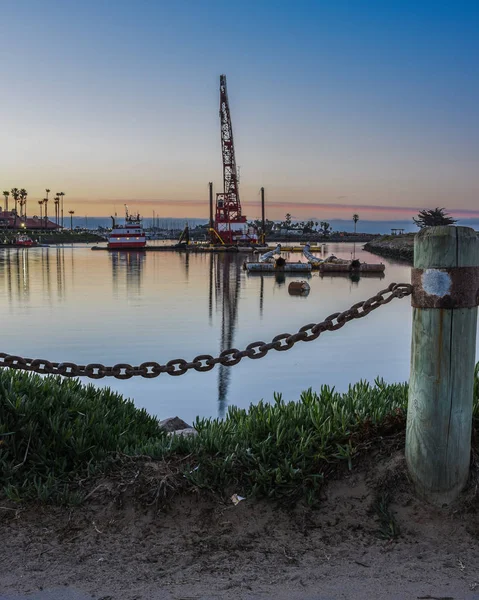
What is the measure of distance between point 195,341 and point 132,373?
12.7m

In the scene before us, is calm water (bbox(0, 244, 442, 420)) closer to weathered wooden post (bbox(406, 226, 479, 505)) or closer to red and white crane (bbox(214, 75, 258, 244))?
weathered wooden post (bbox(406, 226, 479, 505))

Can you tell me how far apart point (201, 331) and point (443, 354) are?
15339 millimetres

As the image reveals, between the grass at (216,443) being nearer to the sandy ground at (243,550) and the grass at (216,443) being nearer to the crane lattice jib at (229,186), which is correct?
the sandy ground at (243,550)

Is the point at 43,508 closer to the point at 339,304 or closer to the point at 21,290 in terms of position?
the point at 339,304

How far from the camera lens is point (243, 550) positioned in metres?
2.96

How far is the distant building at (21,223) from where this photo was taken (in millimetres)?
144750

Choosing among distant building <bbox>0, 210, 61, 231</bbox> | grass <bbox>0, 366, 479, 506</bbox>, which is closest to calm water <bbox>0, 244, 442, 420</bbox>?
grass <bbox>0, 366, 479, 506</bbox>

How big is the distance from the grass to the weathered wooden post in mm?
535

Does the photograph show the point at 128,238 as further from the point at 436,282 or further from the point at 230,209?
the point at 436,282

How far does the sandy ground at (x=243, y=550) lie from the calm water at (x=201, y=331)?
5645 mm

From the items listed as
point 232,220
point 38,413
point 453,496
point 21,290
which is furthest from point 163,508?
point 232,220

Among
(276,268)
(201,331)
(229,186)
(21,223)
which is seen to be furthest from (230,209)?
(21,223)

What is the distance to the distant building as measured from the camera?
14475cm

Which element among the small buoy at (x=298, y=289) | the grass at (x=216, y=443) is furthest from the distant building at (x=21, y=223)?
the grass at (x=216, y=443)
